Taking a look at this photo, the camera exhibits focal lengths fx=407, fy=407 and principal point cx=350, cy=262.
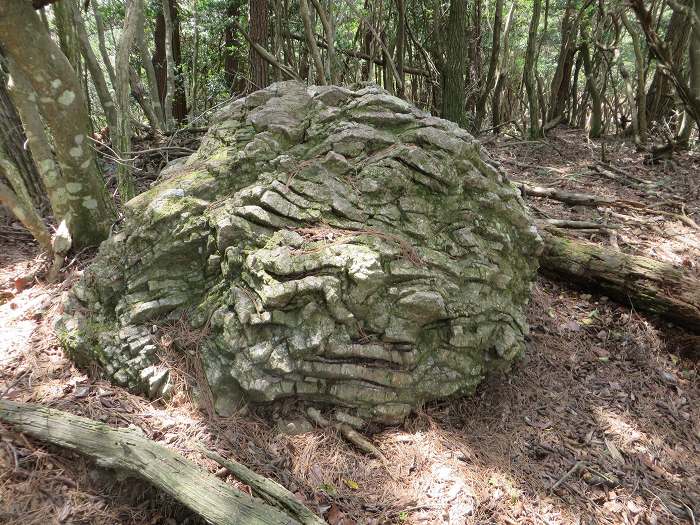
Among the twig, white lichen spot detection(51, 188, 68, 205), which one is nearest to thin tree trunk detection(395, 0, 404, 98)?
white lichen spot detection(51, 188, 68, 205)

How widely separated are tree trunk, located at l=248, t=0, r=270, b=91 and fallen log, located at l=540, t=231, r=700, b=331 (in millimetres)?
5053

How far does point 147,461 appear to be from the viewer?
215cm

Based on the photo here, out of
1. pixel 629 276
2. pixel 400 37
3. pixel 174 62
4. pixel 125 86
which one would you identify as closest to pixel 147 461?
pixel 125 86

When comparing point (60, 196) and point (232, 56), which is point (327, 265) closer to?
point (60, 196)

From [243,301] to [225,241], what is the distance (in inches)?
20.5

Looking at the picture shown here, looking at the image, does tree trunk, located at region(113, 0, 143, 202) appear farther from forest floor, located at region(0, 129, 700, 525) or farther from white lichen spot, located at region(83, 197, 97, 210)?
forest floor, located at region(0, 129, 700, 525)

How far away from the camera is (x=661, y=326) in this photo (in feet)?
12.6

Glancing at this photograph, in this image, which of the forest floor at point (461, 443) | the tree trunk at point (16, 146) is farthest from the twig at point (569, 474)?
the tree trunk at point (16, 146)

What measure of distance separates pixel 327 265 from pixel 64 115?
107 inches

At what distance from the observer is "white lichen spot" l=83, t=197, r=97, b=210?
3.92 metres

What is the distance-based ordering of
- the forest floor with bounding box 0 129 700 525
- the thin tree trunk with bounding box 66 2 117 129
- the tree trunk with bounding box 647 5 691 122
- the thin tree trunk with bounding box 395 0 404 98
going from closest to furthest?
the forest floor with bounding box 0 129 700 525 < the thin tree trunk with bounding box 66 2 117 129 < the thin tree trunk with bounding box 395 0 404 98 < the tree trunk with bounding box 647 5 691 122

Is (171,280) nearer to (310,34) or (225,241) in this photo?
(225,241)

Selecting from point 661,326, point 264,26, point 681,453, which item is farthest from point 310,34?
point 681,453

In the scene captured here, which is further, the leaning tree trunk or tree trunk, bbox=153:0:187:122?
tree trunk, bbox=153:0:187:122
